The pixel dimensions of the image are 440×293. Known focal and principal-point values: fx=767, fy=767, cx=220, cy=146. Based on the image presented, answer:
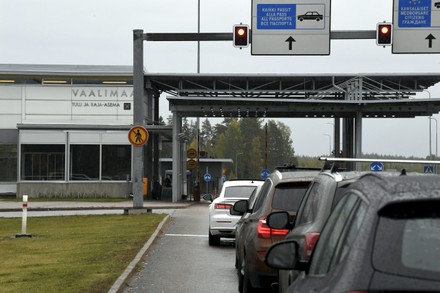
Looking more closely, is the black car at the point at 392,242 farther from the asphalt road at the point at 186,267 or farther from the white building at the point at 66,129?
the white building at the point at 66,129

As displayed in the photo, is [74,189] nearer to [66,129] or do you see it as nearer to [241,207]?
[66,129]

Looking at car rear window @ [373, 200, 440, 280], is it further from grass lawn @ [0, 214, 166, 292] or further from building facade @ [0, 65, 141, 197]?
building facade @ [0, 65, 141, 197]

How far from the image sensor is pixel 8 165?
177 feet

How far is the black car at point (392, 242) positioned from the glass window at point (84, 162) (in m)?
48.1

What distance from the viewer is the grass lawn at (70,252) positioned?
1105cm

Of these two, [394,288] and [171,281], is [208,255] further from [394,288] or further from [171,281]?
[394,288]

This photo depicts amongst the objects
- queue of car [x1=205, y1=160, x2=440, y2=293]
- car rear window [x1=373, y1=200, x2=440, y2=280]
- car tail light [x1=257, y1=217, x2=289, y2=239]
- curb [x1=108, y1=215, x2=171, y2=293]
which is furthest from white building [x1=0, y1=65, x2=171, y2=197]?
car rear window [x1=373, y1=200, x2=440, y2=280]

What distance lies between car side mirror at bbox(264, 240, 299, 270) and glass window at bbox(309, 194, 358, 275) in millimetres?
111

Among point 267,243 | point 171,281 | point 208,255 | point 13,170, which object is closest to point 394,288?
point 267,243

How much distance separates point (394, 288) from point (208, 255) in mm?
13254

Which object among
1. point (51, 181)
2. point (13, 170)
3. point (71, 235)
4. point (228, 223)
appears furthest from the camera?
point (13, 170)

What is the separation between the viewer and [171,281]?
11898 millimetres

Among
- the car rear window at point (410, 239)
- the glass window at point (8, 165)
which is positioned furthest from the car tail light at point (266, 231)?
the glass window at point (8, 165)

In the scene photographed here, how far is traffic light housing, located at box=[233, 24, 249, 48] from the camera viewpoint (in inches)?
914
